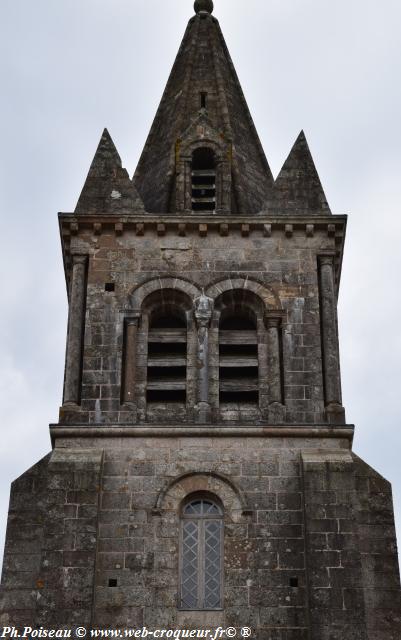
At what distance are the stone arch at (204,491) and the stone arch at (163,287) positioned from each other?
12.0 feet

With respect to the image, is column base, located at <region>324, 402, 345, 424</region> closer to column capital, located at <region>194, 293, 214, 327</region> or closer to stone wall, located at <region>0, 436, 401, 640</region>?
stone wall, located at <region>0, 436, 401, 640</region>

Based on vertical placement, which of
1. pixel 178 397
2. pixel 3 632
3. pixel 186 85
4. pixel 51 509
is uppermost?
pixel 186 85

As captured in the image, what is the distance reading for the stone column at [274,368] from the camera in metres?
22.7

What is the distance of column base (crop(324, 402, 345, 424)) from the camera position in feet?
73.9

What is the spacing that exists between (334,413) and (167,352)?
3211 mm

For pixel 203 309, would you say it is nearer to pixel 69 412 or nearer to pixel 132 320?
pixel 132 320

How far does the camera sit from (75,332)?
23688 mm

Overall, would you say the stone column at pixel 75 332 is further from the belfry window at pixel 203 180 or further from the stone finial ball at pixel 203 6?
the stone finial ball at pixel 203 6

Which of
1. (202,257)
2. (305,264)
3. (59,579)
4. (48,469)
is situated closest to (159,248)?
(202,257)

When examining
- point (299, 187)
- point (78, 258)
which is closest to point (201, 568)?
point (78, 258)

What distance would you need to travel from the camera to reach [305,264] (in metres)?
24.7

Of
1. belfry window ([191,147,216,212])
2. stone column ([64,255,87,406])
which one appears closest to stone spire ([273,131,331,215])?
belfry window ([191,147,216,212])

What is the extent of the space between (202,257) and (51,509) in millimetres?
5783

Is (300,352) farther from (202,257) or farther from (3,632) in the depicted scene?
(3,632)
